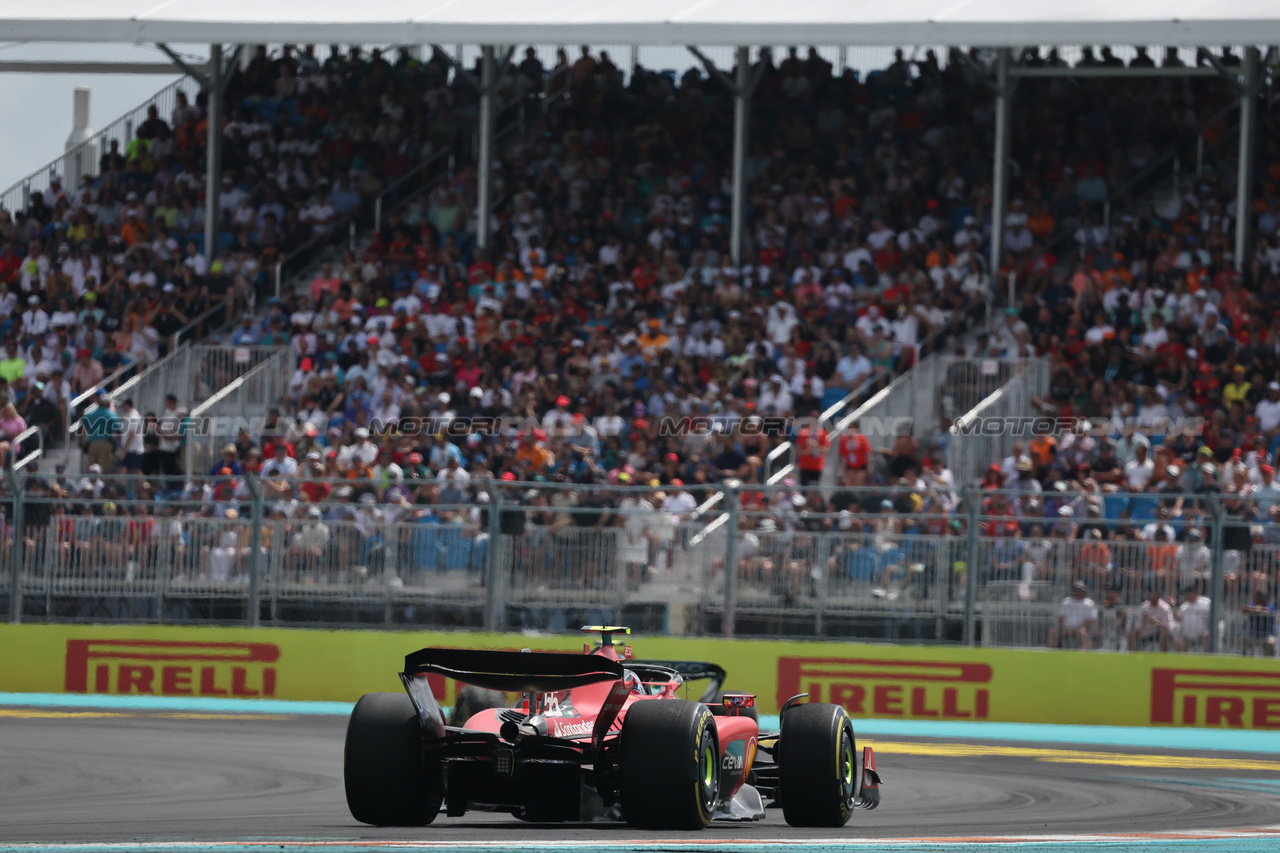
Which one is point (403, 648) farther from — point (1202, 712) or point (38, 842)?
point (38, 842)

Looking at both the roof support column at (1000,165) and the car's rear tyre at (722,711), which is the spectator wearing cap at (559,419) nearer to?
the roof support column at (1000,165)

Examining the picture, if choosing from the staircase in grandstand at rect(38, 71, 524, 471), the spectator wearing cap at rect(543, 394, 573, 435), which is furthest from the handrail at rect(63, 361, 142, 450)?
the spectator wearing cap at rect(543, 394, 573, 435)

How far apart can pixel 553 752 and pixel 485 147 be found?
773 inches

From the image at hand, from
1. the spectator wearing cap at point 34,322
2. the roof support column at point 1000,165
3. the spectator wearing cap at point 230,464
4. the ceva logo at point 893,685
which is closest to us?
the ceva logo at point 893,685

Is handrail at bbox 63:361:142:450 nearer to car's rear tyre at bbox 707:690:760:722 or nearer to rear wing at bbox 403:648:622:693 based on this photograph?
car's rear tyre at bbox 707:690:760:722

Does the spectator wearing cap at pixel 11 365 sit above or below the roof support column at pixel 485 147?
below

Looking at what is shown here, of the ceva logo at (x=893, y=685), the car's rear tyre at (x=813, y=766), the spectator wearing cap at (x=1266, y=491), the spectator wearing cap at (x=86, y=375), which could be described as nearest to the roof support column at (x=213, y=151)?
the spectator wearing cap at (x=86, y=375)

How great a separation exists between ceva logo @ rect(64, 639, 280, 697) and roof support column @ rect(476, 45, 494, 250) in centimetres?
996

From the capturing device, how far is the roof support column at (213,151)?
2859 cm

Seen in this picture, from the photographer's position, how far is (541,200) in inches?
1144

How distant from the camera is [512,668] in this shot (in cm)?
921

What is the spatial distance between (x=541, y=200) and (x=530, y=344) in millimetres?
3990

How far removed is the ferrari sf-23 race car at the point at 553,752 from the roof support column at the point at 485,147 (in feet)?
61.6

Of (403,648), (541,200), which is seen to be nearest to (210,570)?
(403,648)
